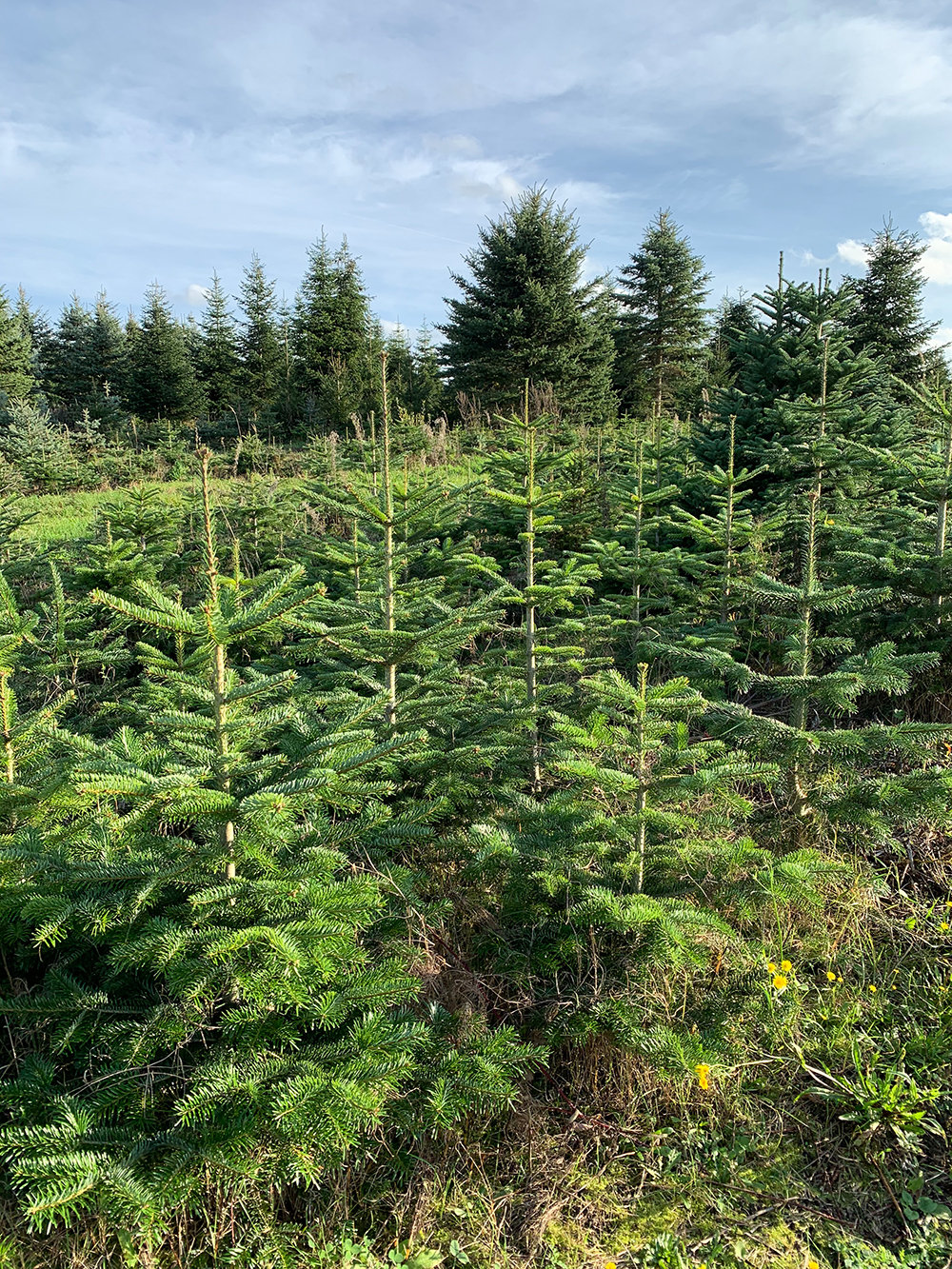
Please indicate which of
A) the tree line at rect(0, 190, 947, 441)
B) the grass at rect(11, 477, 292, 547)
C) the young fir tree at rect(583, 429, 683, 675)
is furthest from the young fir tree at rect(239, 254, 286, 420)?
the young fir tree at rect(583, 429, 683, 675)

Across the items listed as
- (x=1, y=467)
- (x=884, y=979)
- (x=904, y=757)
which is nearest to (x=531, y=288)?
(x=1, y=467)

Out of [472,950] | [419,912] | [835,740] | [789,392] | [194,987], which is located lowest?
[472,950]

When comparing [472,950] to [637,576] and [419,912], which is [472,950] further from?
[637,576]

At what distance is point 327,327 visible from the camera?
2267cm

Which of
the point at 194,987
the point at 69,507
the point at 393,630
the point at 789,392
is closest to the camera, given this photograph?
the point at 194,987

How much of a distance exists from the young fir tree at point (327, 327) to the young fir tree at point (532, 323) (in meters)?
3.41

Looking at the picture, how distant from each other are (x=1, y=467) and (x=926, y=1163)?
13498 millimetres

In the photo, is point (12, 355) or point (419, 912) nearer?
point (419, 912)

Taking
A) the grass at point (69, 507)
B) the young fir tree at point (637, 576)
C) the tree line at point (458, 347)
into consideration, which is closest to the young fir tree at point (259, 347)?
the tree line at point (458, 347)

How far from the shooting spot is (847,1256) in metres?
2.21

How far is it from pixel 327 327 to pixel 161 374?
5.63 m

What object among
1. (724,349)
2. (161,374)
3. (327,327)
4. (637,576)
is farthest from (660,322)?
(637,576)

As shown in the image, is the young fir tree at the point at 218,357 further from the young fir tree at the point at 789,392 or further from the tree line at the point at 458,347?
the young fir tree at the point at 789,392

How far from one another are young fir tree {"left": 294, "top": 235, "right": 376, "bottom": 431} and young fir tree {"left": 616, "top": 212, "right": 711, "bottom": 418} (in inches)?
352
